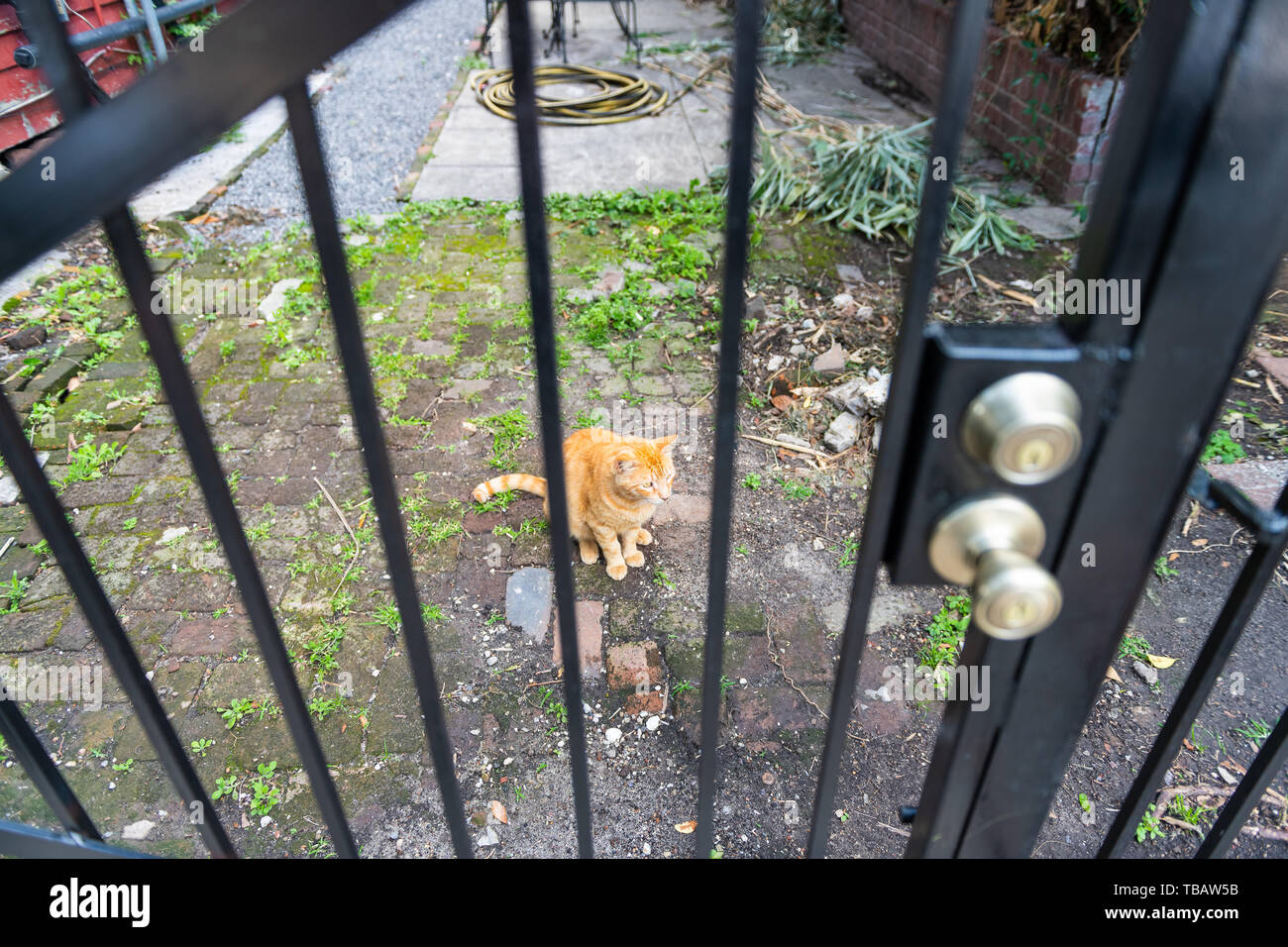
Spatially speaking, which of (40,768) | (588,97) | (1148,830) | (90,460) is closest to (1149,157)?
(40,768)

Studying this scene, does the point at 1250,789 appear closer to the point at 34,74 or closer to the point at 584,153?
the point at 584,153

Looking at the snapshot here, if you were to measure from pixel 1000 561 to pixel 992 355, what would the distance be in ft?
0.64

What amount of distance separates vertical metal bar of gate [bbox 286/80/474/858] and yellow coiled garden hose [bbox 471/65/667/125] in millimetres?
7016

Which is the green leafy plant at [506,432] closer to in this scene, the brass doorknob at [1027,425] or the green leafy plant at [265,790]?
the green leafy plant at [265,790]

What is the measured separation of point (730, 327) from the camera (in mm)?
794

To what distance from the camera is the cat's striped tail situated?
3.37 m

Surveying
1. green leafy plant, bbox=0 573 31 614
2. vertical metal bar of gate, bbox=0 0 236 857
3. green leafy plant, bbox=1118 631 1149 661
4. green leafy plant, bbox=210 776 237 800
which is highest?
vertical metal bar of gate, bbox=0 0 236 857

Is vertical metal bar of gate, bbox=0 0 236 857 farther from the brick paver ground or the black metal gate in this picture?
the brick paver ground

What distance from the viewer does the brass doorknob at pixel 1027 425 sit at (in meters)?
0.68

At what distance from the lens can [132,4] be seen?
22.0 ft

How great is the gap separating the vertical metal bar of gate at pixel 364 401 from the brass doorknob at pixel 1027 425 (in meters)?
0.58

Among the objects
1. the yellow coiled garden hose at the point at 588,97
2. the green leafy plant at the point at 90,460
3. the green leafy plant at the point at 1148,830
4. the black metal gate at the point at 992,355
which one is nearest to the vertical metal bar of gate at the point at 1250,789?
the black metal gate at the point at 992,355

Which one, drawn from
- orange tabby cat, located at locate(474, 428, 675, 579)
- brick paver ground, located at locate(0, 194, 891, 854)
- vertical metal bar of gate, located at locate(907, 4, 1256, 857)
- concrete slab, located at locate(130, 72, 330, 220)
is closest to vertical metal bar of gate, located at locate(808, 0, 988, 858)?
vertical metal bar of gate, located at locate(907, 4, 1256, 857)

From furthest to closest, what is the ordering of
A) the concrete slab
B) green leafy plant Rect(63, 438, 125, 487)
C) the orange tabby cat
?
the concrete slab
green leafy plant Rect(63, 438, 125, 487)
the orange tabby cat
